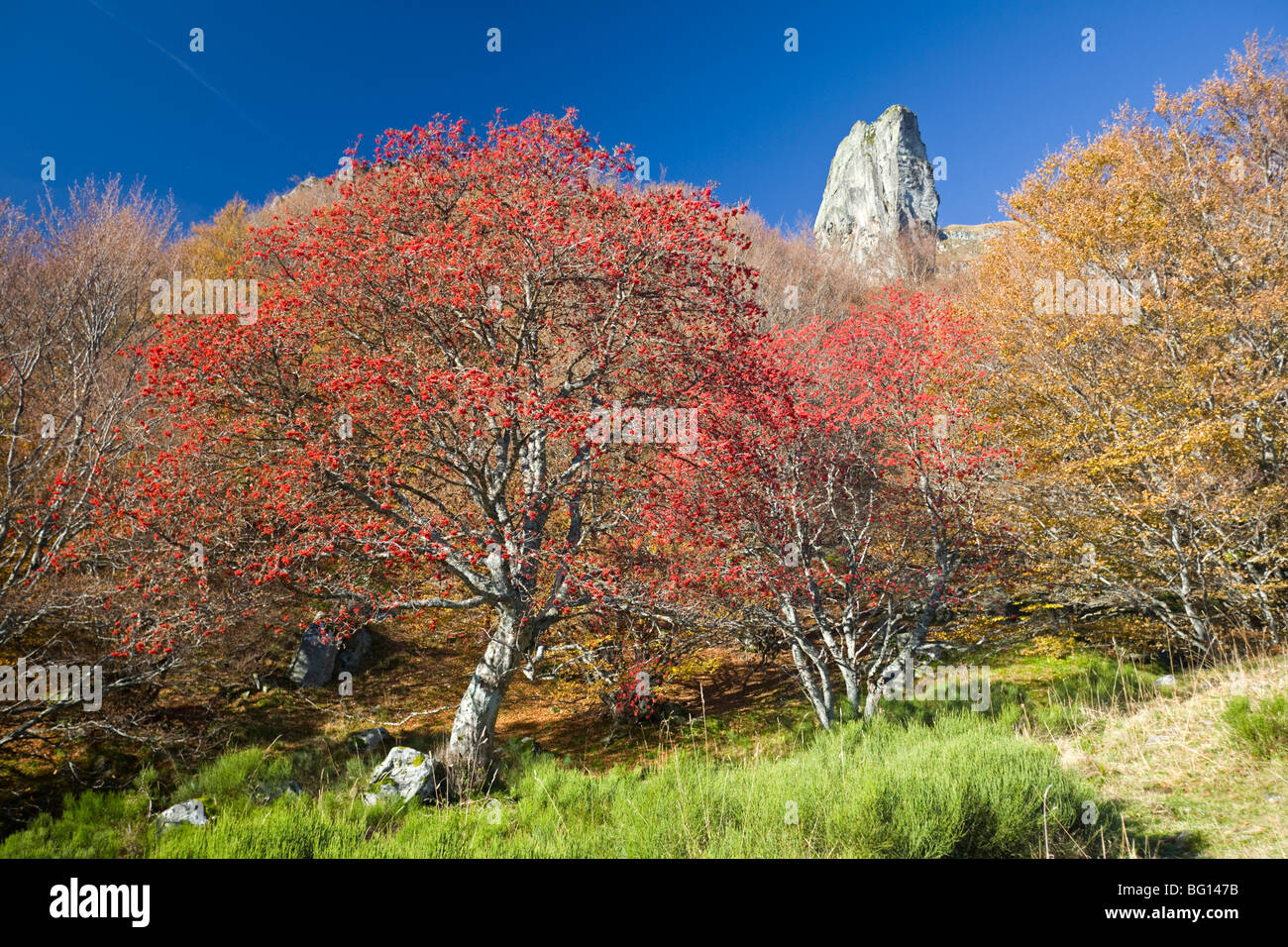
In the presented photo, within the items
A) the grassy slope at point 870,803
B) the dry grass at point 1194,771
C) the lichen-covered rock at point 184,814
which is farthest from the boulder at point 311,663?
the dry grass at point 1194,771

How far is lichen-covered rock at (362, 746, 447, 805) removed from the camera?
700 cm

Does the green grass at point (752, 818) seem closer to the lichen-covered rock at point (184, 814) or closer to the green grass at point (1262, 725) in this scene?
the lichen-covered rock at point (184, 814)

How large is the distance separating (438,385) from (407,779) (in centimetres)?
478

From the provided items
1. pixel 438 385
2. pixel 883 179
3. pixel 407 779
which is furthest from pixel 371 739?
pixel 883 179

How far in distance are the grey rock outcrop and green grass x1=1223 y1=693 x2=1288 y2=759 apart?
9634 cm

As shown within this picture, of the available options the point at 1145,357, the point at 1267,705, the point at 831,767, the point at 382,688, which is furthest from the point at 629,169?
the point at 382,688

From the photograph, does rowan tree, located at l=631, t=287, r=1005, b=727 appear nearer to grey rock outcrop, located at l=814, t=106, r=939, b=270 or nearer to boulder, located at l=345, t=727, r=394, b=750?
boulder, located at l=345, t=727, r=394, b=750

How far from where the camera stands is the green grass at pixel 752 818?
12.6 ft

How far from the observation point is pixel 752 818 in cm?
420

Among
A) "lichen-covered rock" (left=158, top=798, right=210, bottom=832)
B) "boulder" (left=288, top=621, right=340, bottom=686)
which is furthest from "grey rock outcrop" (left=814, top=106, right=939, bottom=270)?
"lichen-covered rock" (left=158, top=798, right=210, bottom=832)

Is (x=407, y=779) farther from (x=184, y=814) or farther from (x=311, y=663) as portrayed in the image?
(x=311, y=663)
